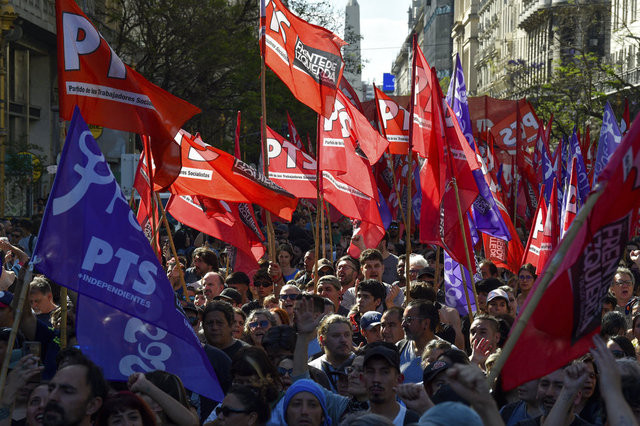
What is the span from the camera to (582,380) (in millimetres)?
4238

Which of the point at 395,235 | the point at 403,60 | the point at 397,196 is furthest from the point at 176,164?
the point at 403,60

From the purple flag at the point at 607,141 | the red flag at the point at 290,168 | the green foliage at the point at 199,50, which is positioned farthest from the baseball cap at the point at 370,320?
the green foliage at the point at 199,50

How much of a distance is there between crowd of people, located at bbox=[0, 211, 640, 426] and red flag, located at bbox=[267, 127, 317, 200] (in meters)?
3.19

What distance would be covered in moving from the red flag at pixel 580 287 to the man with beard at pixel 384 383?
4.16 feet

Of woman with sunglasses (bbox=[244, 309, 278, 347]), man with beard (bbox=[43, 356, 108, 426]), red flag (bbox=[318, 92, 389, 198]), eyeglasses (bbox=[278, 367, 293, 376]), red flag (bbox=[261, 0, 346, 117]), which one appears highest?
red flag (bbox=[261, 0, 346, 117])

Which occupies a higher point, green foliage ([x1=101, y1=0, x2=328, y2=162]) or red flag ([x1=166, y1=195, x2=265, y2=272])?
green foliage ([x1=101, y1=0, x2=328, y2=162])

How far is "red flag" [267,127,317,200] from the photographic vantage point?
12789mm

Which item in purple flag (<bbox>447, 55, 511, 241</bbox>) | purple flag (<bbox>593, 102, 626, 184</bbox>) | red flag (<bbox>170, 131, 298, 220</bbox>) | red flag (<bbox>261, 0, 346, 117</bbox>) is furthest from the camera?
purple flag (<bbox>593, 102, 626, 184</bbox>)

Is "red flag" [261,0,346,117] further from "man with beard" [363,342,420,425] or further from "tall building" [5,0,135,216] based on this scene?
"tall building" [5,0,135,216]

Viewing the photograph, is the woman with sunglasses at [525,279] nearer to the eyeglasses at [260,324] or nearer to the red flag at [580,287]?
the eyeglasses at [260,324]

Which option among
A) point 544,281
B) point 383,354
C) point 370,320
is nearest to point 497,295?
point 370,320

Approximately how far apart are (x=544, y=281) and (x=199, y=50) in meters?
26.5

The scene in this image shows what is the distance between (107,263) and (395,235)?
14.6 metres

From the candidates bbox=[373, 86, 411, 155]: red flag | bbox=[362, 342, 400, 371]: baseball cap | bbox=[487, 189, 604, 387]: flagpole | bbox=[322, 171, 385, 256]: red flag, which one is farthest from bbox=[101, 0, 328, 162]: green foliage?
bbox=[487, 189, 604, 387]: flagpole
